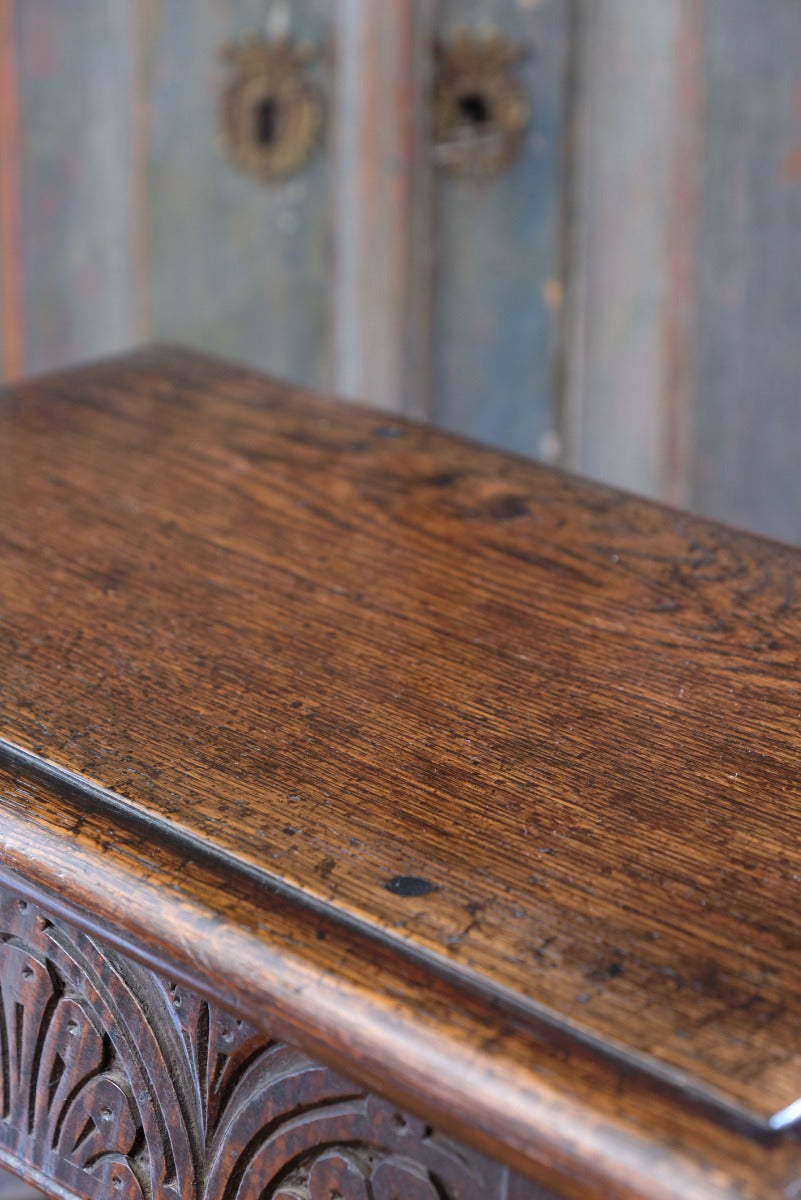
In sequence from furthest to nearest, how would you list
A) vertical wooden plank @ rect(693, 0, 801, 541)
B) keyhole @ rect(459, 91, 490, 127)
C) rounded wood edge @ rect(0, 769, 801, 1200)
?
keyhole @ rect(459, 91, 490, 127) → vertical wooden plank @ rect(693, 0, 801, 541) → rounded wood edge @ rect(0, 769, 801, 1200)

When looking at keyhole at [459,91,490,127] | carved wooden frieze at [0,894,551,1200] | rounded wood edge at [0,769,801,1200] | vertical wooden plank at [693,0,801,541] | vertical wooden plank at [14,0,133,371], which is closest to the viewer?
rounded wood edge at [0,769,801,1200]

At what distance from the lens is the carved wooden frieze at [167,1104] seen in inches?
20.4

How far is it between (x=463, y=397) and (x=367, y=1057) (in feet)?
5.30

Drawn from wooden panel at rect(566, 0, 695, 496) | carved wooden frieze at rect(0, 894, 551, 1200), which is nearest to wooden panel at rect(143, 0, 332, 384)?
wooden panel at rect(566, 0, 695, 496)

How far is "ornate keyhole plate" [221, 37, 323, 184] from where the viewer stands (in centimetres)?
192

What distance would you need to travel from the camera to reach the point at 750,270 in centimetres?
184

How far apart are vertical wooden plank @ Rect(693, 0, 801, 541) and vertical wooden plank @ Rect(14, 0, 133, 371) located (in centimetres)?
77

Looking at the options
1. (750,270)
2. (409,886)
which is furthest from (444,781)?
(750,270)

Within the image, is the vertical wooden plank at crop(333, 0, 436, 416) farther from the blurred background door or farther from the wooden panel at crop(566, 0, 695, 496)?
the wooden panel at crop(566, 0, 695, 496)

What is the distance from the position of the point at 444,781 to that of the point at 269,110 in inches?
60.7

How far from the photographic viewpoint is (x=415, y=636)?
0.73 m

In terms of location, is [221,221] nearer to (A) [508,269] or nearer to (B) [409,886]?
(A) [508,269]

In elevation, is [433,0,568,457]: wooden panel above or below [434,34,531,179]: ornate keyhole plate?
below

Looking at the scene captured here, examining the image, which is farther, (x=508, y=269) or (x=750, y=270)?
(x=508, y=269)
